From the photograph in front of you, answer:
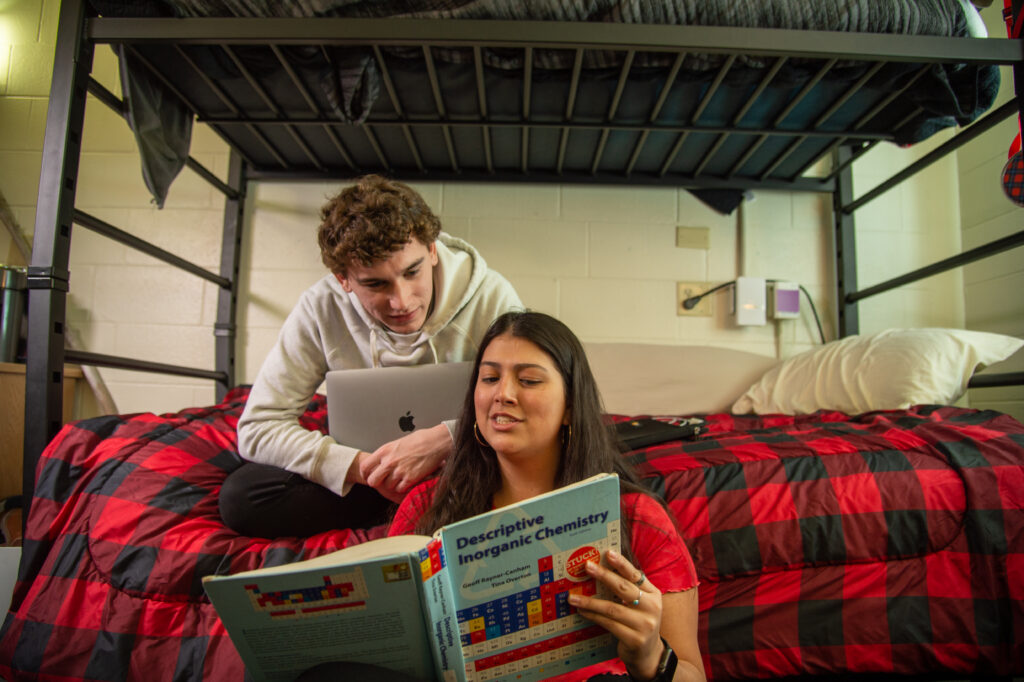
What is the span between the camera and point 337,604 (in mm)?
458

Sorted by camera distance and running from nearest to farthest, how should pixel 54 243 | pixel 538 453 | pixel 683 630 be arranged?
1. pixel 683 630
2. pixel 538 453
3. pixel 54 243

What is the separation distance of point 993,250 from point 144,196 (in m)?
2.65

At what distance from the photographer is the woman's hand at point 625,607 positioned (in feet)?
1.64

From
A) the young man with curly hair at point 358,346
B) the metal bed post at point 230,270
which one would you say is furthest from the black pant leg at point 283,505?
the metal bed post at point 230,270

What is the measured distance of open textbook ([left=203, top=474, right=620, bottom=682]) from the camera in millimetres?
446

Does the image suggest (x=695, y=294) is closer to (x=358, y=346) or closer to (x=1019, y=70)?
(x=1019, y=70)

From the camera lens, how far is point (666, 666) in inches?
21.3

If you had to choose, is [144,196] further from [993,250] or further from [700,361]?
[993,250]

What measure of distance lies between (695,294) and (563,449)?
4.49ft

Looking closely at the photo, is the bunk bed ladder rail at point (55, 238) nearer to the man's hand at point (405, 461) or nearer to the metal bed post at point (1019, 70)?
the man's hand at point (405, 461)

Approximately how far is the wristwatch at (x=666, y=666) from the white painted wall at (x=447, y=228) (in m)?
1.48

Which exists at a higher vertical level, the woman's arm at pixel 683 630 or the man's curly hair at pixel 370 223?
the man's curly hair at pixel 370 223

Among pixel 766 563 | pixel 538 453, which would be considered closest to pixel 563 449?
pixel 538 453

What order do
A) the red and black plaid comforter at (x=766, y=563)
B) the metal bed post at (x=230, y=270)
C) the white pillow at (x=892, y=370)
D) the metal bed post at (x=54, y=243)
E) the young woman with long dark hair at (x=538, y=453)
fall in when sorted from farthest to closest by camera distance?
the metal bed post at (x=230, y=270) < the white pillow at (x=892, y=370) < the metal bed post at (x=54, y=243) < the red and black plaid comforter at (x=766, y=563) < the young woman with long dark hair at (x=538, y=453)
